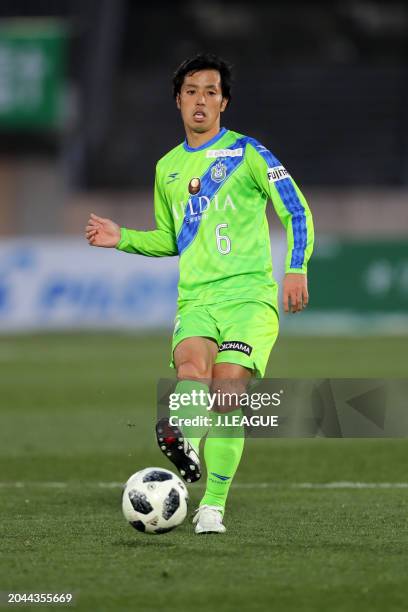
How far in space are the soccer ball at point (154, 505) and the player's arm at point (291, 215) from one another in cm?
89

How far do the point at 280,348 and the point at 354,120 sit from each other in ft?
45.5

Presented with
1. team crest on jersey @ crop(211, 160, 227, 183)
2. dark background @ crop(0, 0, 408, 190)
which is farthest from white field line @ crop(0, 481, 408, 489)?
dark background @ crop(0, 0, 408, 190)

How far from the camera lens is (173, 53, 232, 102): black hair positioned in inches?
235

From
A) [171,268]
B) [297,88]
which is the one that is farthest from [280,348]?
[297,88]

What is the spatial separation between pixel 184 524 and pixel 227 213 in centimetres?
137

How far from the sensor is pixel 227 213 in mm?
5922

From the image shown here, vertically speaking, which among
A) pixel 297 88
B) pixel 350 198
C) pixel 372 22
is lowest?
pixel 350 198

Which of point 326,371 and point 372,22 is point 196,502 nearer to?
point 326,371

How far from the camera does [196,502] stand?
6883 millimetres

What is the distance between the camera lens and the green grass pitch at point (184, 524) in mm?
4441

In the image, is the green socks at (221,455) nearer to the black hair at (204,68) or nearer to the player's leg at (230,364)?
the player's leg at (230,364)

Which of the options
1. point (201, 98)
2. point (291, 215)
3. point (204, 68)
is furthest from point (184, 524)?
point (204, 68)

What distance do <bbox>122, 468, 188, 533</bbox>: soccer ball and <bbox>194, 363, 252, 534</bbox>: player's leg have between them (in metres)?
0.22

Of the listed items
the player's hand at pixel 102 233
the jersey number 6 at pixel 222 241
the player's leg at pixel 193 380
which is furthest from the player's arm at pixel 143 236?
the player's leg at pixel 193 380
